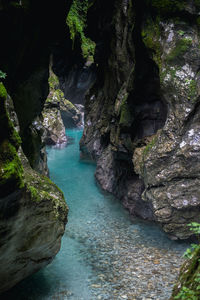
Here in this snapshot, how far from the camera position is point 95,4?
58.6ft

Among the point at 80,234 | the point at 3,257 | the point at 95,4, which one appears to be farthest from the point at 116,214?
the point at 95,4

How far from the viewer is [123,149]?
13680mm

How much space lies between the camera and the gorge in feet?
19.2

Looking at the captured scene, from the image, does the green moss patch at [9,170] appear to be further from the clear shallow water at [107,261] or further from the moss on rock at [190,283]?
the clear shallow water at [107,261]

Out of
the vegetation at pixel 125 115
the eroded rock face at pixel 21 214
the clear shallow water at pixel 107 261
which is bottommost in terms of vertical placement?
the clear shallow water at pixel 107 261

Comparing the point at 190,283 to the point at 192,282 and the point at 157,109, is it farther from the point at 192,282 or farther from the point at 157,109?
the point at 157,109

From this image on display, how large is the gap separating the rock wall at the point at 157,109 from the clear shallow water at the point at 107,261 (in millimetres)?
1002

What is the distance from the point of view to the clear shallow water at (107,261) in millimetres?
7438

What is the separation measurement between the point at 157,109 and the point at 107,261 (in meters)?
7.05

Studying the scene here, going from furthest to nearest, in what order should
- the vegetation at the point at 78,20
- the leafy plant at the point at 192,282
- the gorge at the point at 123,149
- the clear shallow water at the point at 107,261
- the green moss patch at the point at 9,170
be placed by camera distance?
the vegetation at the point at 78,20, the clear shallow water at the point at 107,261, the gorge at the point at 123,149, the green moss patch at the point at 9,170, the leafy plant at the point at 192,282

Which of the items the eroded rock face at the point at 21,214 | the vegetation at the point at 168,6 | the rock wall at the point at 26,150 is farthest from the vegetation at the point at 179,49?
the eroded rock face at the point at 21,214

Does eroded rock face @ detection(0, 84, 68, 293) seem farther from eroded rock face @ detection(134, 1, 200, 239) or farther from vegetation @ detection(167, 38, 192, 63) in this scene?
vegetation @ detection(167, 38, 192, 63)

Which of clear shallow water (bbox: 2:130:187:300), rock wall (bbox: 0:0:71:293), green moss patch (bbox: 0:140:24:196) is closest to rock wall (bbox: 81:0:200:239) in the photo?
clear shallow water (bbox: 2:130:187:300)

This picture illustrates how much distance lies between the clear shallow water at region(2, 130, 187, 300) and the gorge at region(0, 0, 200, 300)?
6cm
